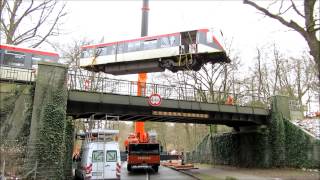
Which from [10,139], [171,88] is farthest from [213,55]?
[10,139]

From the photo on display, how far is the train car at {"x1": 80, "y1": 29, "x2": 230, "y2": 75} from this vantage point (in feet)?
88.6

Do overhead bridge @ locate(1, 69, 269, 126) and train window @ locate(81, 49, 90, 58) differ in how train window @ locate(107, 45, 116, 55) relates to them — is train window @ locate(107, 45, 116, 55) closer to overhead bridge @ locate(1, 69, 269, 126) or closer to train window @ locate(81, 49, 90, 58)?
train window @ locate(81, 49, 90, 58)

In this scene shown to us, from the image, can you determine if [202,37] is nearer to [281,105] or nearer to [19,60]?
[281,105]

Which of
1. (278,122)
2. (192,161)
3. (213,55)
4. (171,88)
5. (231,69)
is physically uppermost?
(231,69)

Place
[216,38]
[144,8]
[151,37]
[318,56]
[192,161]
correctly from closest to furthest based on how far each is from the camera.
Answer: [318,56], [216,38], [151,37], [144,8], [192,161]

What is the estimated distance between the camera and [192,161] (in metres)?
45.3

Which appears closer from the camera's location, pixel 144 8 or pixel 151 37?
pixel 151 37

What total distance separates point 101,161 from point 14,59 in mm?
10629

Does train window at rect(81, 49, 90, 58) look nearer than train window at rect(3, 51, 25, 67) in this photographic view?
No

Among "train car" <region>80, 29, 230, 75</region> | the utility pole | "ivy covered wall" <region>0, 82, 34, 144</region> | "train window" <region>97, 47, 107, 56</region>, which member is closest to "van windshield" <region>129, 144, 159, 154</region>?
"train car" <region>80, 29, 230, 75</region>

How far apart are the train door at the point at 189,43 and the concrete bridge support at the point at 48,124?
30.9ft

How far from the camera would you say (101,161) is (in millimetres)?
20609

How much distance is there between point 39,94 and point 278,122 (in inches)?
770

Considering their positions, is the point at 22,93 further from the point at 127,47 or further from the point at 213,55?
the point at 213,55
